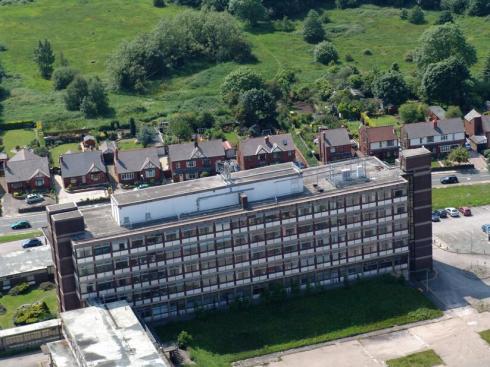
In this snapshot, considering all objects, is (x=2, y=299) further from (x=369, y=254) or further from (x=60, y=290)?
(x=369, y=254)

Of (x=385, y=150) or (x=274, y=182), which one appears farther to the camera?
(x=385, y=150)

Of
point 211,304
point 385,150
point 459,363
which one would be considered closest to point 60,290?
point 211,304

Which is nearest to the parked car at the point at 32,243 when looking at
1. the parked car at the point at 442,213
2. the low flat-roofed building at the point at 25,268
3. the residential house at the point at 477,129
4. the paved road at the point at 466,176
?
the low flat-roofed building at the point at 25,268

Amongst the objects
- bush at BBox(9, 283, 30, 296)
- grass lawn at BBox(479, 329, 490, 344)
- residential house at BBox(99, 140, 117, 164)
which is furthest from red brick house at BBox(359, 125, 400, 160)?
bush at BBox(9, 283, 30, 296)

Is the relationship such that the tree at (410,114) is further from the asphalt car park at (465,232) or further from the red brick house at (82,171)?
the red brick house at (82,171)

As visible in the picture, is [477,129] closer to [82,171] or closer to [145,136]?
[145,136]

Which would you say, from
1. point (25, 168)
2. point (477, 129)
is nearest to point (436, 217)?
point (477, 129)
